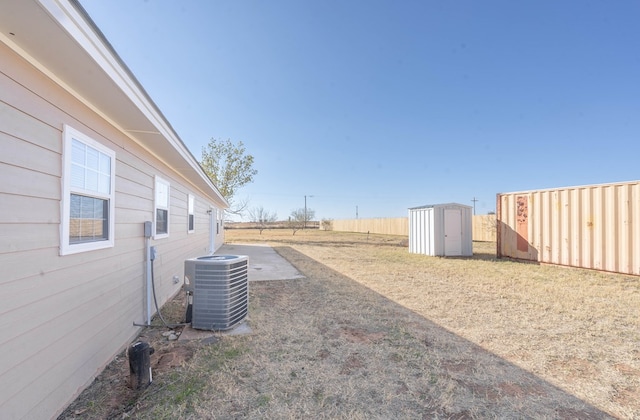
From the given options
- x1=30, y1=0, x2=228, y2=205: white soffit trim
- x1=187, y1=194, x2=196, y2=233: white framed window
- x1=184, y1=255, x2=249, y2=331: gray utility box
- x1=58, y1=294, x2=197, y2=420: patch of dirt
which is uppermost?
x1=30, y1=0, x2=228, y2=205: white soffit trim

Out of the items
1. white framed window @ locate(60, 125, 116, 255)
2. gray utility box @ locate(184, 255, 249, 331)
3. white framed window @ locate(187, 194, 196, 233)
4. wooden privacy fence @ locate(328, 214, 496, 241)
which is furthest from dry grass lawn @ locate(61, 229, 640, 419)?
wooden privacy fence @ locate(328, 214, 496, 241)

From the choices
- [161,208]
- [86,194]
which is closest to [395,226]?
[161,208]

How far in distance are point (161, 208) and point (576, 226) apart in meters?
10.4

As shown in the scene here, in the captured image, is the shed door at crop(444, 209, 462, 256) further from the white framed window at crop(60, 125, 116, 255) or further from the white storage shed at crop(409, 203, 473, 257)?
the white framed window at crop(60, 125, 116, 255)

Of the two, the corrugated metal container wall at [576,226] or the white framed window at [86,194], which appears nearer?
the white framed window at [86,194]

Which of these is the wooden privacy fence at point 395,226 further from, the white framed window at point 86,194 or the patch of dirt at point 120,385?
the white framed window at point 86,194

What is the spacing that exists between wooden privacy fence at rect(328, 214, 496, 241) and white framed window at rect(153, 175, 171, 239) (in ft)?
66.7

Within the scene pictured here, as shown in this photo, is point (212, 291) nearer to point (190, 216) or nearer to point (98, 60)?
point (98, 60)

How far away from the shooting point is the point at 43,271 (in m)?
1.88

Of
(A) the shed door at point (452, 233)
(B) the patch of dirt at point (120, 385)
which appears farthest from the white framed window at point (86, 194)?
(A) the shed door at point (452, 233)

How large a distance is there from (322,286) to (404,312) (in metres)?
2.21

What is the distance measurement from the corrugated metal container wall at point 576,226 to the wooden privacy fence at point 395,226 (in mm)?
10657

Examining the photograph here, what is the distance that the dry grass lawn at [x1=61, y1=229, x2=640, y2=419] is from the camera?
2.09 meters

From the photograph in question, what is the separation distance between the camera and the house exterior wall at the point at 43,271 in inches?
62.7
